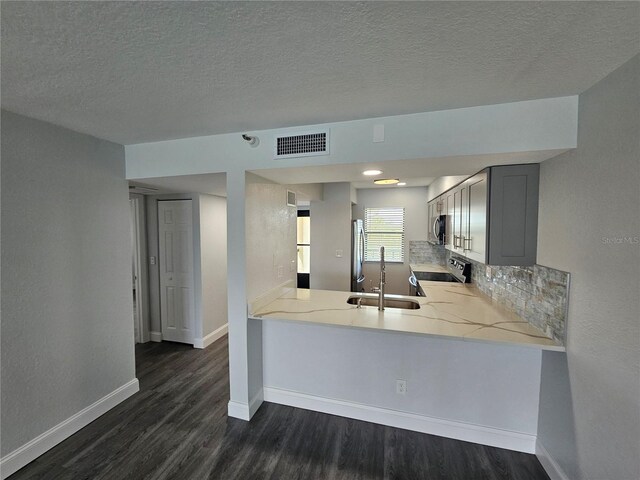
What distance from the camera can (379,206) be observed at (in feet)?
18.8

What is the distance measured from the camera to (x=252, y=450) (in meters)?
2.05

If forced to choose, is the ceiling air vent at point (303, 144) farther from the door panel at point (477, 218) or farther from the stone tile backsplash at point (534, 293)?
the stone tile backsplash at point (534, 293)

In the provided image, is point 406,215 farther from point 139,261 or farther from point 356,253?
point 139,261

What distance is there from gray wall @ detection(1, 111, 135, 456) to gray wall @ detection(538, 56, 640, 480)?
3.45 metres

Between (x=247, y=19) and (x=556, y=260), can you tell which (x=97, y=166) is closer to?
(x=247, y=19)

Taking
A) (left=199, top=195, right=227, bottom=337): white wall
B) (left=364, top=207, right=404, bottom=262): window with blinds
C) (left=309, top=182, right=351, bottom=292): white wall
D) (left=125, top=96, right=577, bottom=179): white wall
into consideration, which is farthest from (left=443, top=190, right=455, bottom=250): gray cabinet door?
(left=199, top=195, right=227, bottom=337): white wall

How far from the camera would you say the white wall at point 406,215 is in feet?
18.0

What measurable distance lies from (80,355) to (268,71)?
262cm

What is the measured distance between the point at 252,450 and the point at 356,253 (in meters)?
3.58

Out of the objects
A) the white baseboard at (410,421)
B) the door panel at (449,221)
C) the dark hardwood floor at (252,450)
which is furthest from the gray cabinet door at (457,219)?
the dark hardwood floor at (252,450)

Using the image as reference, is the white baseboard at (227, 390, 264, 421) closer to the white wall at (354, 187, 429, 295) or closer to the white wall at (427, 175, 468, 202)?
the white wall at (427, 175, 468, 202)

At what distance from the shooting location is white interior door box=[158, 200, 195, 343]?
12.3ft

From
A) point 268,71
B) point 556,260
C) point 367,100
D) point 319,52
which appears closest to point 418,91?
point 367,100

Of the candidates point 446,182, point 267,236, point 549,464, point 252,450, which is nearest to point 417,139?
point 267,236
